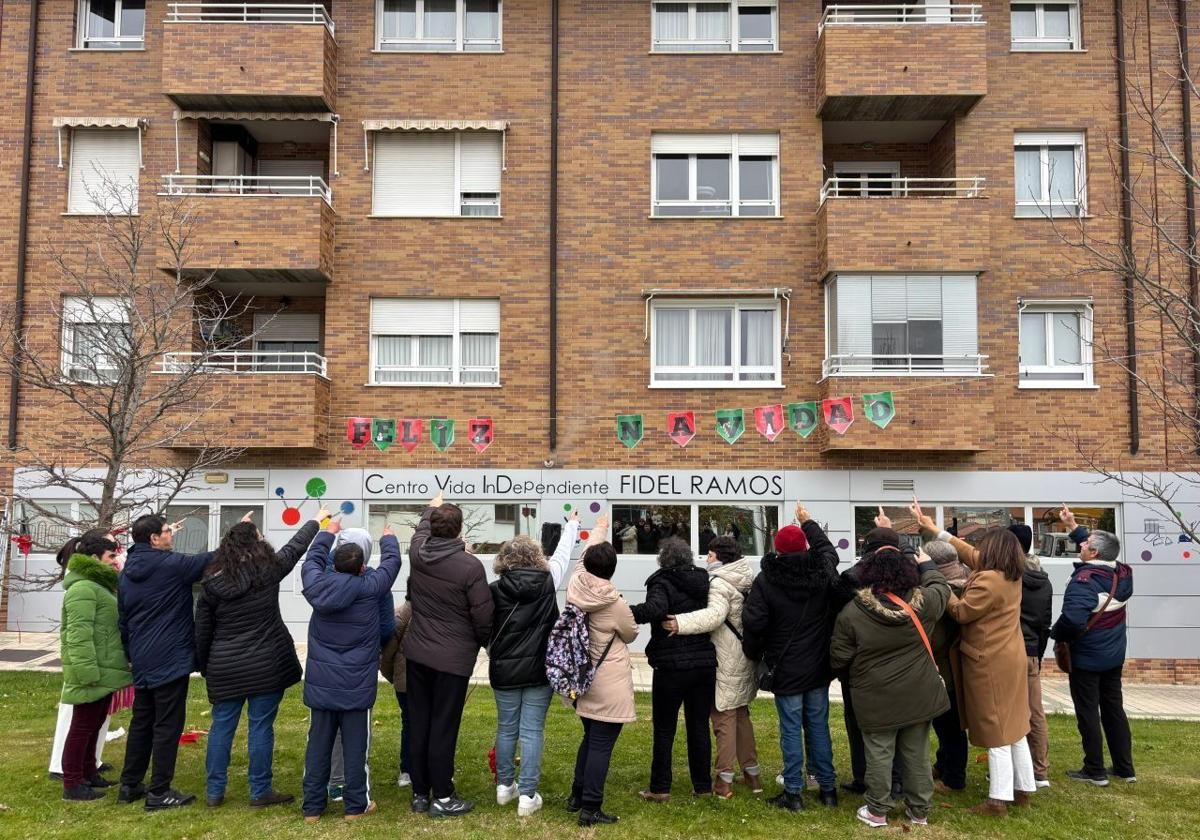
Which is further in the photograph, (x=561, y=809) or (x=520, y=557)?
(x=561, y=809)

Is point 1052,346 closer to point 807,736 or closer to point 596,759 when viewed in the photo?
point 807,736

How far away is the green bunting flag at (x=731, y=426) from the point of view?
13148 mm

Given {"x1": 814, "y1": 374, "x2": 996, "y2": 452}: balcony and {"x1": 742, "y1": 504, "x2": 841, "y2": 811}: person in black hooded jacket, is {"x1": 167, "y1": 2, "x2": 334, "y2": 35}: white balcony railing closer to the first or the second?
{"x1": 814, "y1": 374, "x2": 996, "y2": 452}: balcony

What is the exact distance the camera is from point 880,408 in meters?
12.5

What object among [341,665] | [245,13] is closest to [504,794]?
[341,665]

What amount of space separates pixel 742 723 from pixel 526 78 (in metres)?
10.9

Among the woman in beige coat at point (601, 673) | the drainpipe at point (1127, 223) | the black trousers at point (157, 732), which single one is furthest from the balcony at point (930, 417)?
the black trousers at point (157, 732)

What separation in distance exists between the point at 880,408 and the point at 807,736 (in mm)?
7441

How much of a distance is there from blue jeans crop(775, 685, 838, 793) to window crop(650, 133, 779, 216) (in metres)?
A: 9.44

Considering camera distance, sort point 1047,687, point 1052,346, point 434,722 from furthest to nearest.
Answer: point 1052,346, point 1047,687, point 434,722

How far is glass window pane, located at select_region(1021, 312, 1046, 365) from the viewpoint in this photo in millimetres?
13422

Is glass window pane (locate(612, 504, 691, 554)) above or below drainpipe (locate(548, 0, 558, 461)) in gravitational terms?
below

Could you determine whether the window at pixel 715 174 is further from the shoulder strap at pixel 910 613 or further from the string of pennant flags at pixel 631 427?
the shoulder strap at pixel 910 613

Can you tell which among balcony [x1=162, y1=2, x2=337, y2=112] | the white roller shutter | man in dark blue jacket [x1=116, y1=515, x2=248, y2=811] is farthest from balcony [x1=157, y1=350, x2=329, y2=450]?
man in dark blue jacket [x1=116, y1=515, x2=248, y2=811]
